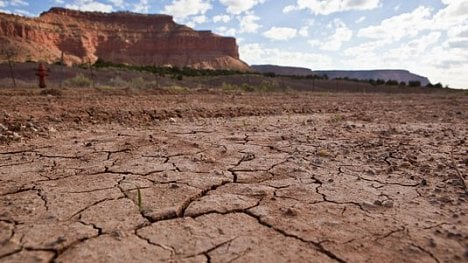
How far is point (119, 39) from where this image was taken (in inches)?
2525

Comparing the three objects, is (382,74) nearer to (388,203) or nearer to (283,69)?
(283,69)

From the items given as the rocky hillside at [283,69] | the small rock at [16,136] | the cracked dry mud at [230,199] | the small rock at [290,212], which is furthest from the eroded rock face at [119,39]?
the small rock at [290,212]

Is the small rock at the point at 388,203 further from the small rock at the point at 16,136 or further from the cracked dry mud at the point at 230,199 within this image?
the small rock at the point at 16,136

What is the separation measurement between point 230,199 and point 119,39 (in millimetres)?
67913

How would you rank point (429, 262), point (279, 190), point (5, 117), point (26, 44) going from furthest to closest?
1. point (26, 44)
2. point (5, 117)
3. point (279, 190)
4. point (429, 262)

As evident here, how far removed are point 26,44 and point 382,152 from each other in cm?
5214

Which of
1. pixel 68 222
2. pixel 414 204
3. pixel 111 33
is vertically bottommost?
pixel 68 222

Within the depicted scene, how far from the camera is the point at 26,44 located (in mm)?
45094

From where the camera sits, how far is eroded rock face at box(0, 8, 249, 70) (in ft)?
161

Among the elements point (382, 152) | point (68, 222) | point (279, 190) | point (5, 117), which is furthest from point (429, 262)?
point (5, 117)

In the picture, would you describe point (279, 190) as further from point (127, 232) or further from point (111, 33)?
point (111, 33)

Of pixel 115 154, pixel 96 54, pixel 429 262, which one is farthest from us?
pixel 96 54

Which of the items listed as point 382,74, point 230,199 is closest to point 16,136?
point 230,199

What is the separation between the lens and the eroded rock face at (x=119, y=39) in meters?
49.0
